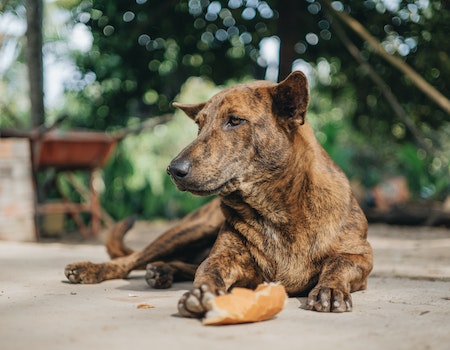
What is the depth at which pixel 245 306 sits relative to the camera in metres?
2.33

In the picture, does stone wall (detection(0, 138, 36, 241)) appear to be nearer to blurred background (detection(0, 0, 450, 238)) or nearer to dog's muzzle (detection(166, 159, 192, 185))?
blurred background (detection(0, 0, 450, 238))

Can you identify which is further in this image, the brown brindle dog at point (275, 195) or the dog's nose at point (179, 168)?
the brown brindle dog at point (275, 195)

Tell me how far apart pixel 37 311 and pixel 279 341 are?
3.63 feet

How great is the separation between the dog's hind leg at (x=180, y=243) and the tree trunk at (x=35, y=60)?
15.6 feet

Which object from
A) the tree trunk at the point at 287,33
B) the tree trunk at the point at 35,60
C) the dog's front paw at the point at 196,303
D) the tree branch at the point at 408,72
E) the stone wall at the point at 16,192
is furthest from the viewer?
the tree trunk at the point at 35,60

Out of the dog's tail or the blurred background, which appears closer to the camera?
the dog's tail

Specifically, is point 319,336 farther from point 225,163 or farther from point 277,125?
point 277,125

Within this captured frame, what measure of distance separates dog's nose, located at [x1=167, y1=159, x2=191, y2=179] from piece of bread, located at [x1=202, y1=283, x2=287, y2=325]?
704 mm

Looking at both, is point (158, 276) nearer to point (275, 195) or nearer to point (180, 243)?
point (180, 243)

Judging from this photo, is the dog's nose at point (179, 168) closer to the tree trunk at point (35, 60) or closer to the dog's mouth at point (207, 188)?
the dog's mouth at point (207, 188)

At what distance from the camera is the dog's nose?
9.40 feet

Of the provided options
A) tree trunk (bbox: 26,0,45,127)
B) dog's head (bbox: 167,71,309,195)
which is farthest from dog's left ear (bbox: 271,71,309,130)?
tree trunk (bbox: 26,0,45,127)

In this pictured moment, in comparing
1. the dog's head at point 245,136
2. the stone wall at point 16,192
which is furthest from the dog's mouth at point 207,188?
the stone wall at point 16,192

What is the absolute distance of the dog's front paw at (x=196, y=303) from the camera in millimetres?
2416
